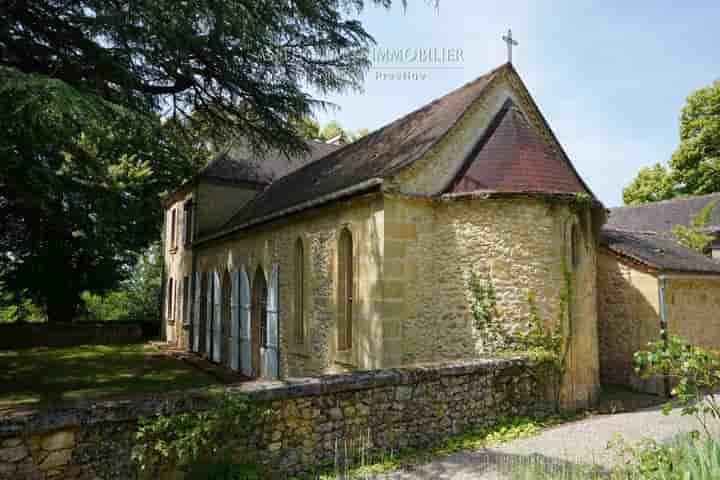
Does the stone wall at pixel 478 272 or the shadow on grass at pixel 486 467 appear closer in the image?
the shadow on grass at pixel 486 467

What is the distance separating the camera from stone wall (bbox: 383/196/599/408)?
9227 millimetres

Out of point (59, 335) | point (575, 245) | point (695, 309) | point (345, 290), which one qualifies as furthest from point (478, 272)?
point (59, 335)

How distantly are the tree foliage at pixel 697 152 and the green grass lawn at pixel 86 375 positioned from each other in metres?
31.0

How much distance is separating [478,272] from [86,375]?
12373 mm

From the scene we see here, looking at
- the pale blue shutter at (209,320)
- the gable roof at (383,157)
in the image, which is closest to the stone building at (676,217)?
the gable roof at (383,157)

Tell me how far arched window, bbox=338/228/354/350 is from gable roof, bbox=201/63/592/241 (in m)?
1.11

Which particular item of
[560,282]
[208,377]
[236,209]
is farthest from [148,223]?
[560,282]

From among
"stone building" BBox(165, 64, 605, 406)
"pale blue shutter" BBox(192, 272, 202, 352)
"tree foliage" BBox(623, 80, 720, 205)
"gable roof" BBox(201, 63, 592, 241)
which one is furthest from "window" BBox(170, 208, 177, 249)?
"tree foliage" BBox(623, 80, 720, 205)

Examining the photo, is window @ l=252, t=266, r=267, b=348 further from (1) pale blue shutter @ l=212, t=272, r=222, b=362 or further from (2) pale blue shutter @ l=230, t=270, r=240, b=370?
(1) pale blue shutter @ l=212, t=272, r=222, b=362

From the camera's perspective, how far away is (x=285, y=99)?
11211mm

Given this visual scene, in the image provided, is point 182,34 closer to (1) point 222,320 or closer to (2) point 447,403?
(2) point 447,403

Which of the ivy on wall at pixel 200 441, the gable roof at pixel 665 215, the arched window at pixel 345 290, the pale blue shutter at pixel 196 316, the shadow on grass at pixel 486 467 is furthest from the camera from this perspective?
the gable roof at pixel 665 215

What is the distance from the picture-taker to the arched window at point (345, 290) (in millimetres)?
10758

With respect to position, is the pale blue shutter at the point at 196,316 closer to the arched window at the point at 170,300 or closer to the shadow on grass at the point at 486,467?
the arched window at the point at 170,300
